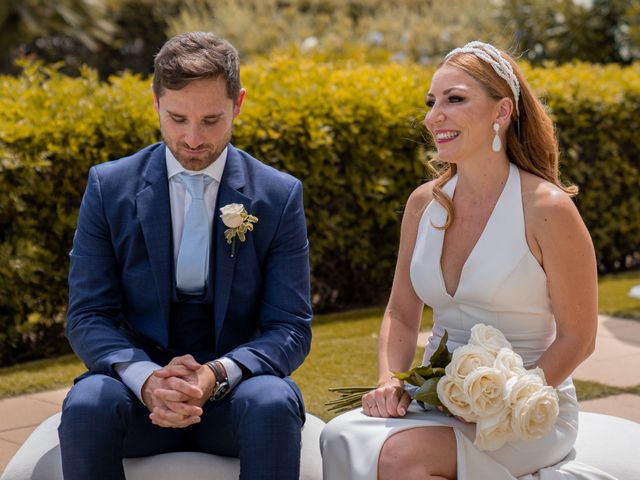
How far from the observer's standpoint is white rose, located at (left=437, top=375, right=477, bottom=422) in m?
3.20

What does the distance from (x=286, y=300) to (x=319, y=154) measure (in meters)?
3.83

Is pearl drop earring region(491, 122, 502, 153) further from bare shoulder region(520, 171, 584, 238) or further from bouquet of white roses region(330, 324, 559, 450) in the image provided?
bouquet of white roses region(330, 324, 559, 450)

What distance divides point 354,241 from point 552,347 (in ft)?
14.8

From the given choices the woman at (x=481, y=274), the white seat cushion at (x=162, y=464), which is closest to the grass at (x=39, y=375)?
the white seat cushion at (x=162, y=464)

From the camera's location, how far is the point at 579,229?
3457 mm

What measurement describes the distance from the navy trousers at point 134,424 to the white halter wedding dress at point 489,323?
0.62 feet

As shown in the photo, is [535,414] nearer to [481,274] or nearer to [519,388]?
[519,388]

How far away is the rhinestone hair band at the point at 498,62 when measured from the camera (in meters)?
3.58

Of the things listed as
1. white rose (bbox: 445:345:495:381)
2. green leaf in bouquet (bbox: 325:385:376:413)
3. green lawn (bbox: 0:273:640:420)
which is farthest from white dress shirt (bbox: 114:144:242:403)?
green lawn (bbox: 0:273:640:420)

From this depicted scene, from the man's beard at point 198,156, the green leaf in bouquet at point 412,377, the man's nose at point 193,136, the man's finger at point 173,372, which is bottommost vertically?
the green leaf in bouquet at point 412,377

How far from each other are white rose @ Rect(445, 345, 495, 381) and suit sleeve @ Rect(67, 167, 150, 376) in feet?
3.32

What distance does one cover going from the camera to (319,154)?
24.4 ft

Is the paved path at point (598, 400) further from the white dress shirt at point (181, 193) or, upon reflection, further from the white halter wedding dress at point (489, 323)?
the white halter wedding dress at point (489, 323)

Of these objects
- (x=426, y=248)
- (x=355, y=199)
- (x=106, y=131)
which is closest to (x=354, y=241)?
(x=355, y=199)
